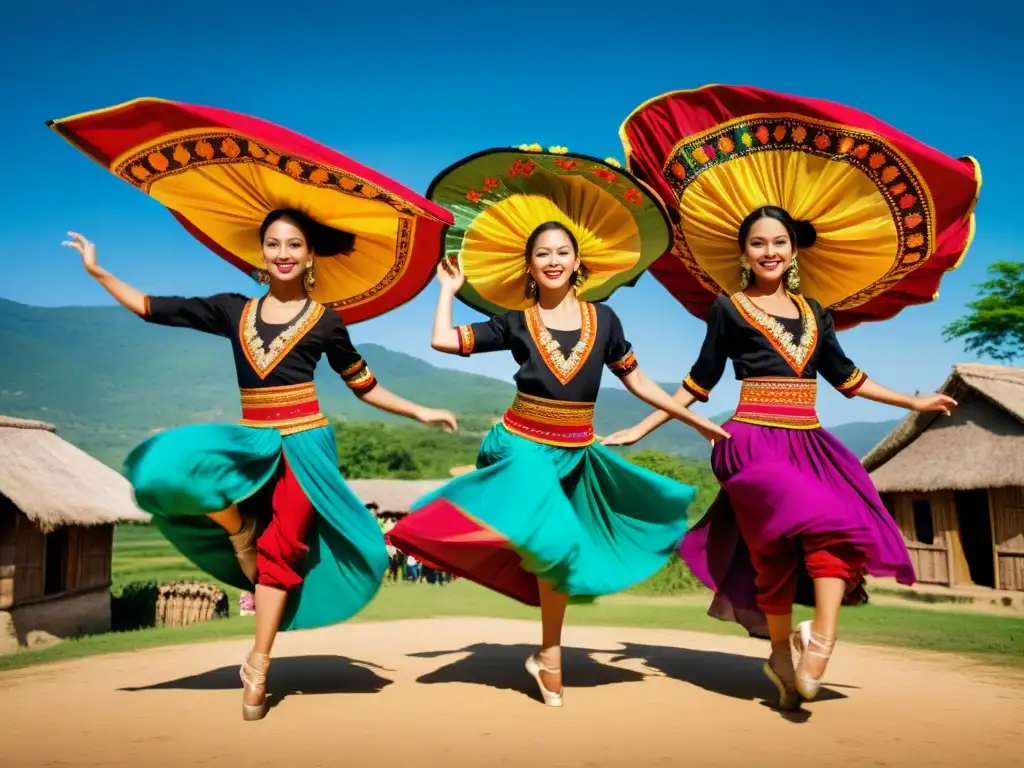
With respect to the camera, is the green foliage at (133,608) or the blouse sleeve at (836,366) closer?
the blouse sleeve at (836,366)

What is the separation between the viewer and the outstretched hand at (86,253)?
412 cm

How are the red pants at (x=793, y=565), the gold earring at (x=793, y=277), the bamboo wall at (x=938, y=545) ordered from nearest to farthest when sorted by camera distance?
the red pants at (x=793, y=565) < the gold earring at (x=793, y=277) < the bamboo wall at (x=938, y=545)

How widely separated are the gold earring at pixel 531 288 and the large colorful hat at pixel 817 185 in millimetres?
851

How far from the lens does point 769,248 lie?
4.38m

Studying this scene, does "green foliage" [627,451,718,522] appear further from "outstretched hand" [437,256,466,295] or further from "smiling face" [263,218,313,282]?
"smiling face" [263,218,313,282]

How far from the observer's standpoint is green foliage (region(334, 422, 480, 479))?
128 ft

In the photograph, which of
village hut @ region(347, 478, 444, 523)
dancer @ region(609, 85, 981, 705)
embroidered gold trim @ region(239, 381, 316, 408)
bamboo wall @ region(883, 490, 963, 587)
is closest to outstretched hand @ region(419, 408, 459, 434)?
embroidered gold trim @ region(239, 381, 316, 408)

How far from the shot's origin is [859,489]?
4211 mm

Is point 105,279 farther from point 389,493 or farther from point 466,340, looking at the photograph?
point 389,493

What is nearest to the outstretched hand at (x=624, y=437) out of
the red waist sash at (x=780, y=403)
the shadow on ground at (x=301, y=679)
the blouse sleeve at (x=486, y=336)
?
the red waist sash at (x=780, y=403)

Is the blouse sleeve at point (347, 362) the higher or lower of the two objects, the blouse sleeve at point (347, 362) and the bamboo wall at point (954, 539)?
the higher

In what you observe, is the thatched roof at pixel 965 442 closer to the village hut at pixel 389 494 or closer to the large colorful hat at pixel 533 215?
the large colorful hat at pixel 533 215

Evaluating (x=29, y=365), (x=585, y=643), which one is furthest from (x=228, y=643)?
(x=29, y=365)

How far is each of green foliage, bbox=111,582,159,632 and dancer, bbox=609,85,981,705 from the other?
1106 cm
